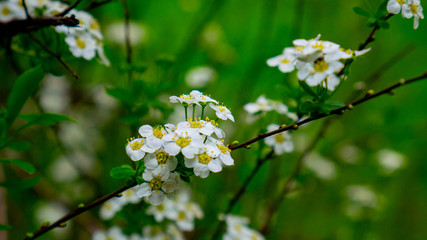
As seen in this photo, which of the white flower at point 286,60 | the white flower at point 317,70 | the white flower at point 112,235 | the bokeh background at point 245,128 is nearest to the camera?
the white flower at point 317,70

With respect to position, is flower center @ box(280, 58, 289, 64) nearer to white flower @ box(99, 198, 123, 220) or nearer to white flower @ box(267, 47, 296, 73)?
white flower @ box(267, 47, 296, 73)

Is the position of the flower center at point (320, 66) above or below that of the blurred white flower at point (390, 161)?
below

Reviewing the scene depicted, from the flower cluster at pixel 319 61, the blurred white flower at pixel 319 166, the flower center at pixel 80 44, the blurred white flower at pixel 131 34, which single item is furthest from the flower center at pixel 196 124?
the blurred white flower at pixel 131 34

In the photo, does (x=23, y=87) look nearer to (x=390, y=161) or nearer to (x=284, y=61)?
(x=284, y=61)

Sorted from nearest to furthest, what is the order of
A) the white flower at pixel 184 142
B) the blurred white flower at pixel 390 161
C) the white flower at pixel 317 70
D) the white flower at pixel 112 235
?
1. the white flower at pixel 184 142
2. the white flower at pixel 317 70
3. the white flower at pixel 112 235
4. the blurred white flower at pixel 390 161

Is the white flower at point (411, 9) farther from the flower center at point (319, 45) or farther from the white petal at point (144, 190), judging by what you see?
the white petal at point (144, 190)

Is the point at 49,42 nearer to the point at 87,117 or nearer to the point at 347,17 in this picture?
the point at 87,117

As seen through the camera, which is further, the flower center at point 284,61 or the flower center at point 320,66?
the flower center at point 284,61
